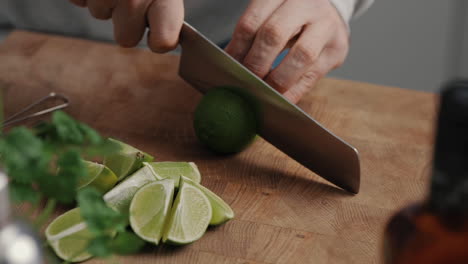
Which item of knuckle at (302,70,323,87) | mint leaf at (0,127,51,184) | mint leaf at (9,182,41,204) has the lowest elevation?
knuckle at (302,70,323,87)

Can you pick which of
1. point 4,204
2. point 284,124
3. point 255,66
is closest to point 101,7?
point 255,66

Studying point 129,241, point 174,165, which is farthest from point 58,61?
point 129,241

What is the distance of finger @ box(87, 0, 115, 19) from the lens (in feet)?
3.59

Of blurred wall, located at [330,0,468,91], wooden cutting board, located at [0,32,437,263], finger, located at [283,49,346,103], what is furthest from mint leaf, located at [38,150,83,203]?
blurred wall, located at [330,0,468,91]

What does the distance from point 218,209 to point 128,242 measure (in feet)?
0.54

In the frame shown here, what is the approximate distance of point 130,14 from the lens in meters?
1.05

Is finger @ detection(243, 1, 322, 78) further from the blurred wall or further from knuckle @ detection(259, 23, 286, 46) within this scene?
the blurred wall

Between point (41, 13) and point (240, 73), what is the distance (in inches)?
29.3

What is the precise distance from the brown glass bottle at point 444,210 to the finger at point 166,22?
632 millimetres

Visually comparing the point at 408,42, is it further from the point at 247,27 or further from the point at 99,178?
the point at 99,178

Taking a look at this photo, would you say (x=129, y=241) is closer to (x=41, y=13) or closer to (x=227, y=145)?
(x=227, y=145)

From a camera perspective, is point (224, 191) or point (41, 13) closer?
point (224, 191)

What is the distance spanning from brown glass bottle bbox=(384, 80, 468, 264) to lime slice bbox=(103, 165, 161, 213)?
1.58 ft

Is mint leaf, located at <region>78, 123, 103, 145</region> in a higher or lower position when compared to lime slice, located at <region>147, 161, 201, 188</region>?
higher
